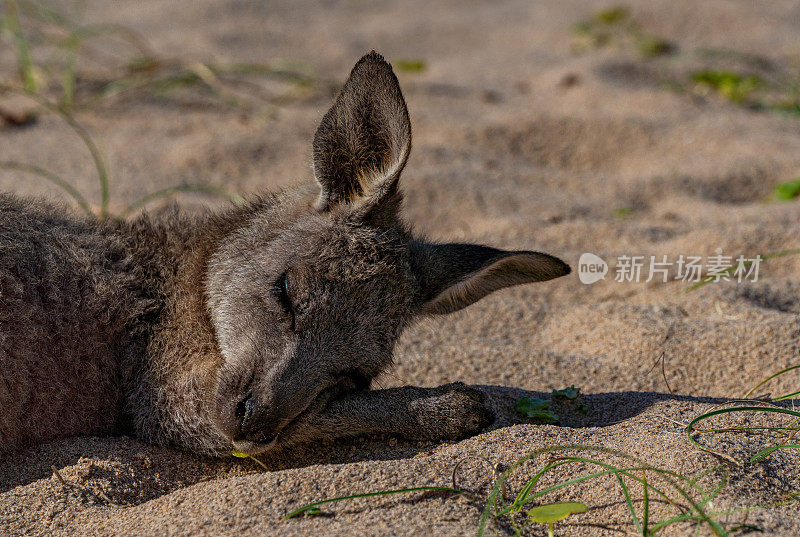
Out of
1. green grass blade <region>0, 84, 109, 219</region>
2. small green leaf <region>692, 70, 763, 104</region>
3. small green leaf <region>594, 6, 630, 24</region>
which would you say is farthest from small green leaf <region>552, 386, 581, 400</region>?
small green leaf <region>594, 6, 630, 24</region>

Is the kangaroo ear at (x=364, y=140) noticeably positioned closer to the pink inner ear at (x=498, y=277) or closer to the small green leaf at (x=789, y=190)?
the pink inner ear at (x=498, y=277)

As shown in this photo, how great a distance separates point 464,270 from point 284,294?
0.75 m

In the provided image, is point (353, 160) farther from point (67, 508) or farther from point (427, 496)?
point (67, 508)

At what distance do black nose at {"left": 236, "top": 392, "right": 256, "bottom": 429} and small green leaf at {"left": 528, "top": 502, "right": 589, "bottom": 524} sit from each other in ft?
3.34

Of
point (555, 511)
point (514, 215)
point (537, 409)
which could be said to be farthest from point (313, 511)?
point (514, 215)

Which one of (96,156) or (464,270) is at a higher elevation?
(96,156)

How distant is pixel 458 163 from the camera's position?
634cm

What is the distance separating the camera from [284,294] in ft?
10.4

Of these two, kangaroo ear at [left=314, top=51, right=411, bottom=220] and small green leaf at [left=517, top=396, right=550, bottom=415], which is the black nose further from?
small green leaf at [left=517, top=396, right=550, bottom=415]

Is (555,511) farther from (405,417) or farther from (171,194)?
(171,194)

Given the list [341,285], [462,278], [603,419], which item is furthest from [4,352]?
[603,419]

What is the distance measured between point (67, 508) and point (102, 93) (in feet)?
16.4

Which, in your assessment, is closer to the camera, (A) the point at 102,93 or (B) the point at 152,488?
(B) the point at 152,488

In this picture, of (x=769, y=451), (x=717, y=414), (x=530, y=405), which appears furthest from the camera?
(x=530, y=405)
